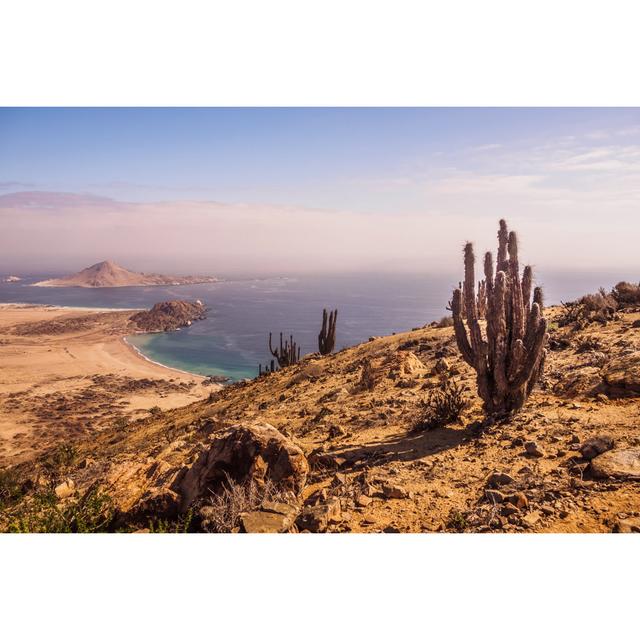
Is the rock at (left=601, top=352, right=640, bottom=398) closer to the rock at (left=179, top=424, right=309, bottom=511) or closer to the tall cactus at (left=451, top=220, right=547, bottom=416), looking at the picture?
the tall cactus at (left=451, top=220, right=547, bottom=416)

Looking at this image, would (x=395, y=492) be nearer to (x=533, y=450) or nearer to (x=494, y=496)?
(x=494, y=496)

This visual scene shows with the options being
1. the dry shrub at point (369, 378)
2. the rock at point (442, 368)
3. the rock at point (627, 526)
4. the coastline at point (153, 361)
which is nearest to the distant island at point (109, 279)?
the coastline at point (153, 361)

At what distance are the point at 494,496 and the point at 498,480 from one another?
1.64 ft

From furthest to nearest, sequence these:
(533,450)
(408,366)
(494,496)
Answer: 1. (408,366)
2. (533,450)
3. (494,496)

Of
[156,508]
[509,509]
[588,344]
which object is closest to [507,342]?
[509,509]

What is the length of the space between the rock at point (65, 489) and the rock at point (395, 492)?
563cm

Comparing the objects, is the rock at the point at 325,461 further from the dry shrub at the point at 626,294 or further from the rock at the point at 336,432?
the dry shrub at the point at 626,294

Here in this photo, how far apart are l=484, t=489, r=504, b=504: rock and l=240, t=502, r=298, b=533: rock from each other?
2.10m

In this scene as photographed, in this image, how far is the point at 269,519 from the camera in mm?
4219

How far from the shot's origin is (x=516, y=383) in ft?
23.0

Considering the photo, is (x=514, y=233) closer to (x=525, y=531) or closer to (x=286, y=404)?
(x=525, y=531)

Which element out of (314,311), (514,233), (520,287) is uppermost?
(514,233)

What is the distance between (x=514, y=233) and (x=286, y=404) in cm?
723

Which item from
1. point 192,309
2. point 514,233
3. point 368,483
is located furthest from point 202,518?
point 192,309
